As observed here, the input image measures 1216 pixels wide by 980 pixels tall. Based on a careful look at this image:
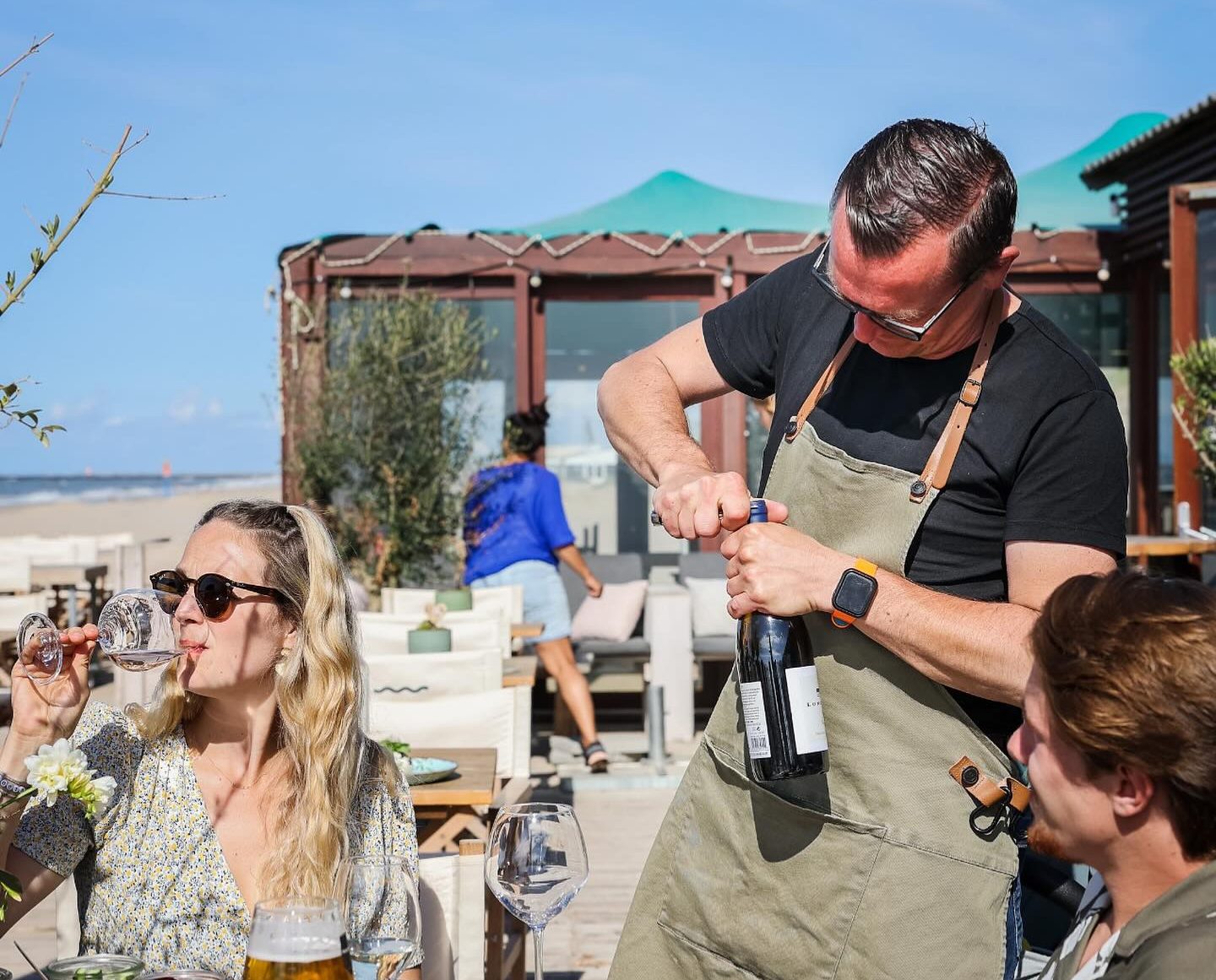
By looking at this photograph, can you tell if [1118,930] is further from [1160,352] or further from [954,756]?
[1160,352]

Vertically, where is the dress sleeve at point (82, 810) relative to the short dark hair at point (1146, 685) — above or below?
below

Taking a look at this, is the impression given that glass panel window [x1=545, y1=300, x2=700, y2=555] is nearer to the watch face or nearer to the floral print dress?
the floral print dress

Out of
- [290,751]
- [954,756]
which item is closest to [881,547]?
[954,756]

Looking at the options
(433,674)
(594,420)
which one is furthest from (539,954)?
(594,420)

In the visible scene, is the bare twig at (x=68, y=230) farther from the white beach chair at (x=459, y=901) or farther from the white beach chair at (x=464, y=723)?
the white beach chair at (x=464, y=723)

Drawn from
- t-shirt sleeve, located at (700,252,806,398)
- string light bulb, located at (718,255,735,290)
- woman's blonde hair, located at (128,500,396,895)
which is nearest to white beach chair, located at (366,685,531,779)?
woman's blonde hair, located at (128,500,396,895)

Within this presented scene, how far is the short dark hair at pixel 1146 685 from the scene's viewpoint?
1254mm

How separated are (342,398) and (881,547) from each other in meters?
7.29

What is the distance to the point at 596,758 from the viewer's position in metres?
6.90

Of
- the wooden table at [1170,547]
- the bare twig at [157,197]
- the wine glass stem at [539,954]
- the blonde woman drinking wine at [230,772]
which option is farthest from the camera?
the wooden table at [1170,547]

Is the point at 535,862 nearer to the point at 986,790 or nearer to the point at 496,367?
the point at 986,790

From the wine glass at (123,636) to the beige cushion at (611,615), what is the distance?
21.9ft

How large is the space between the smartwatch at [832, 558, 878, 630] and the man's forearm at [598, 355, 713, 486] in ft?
1.11

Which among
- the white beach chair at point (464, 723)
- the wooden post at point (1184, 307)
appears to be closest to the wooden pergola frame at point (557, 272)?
the wooden post at point (1184, 307)
